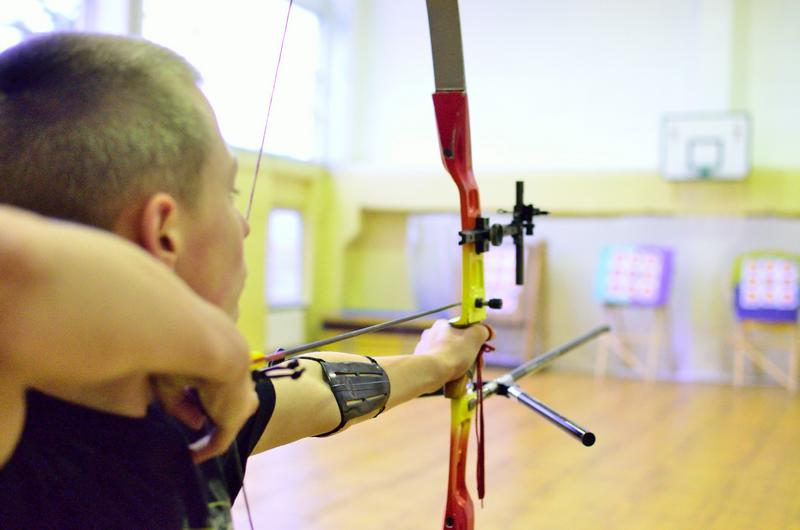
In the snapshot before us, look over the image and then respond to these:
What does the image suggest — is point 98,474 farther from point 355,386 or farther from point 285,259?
point 285,259

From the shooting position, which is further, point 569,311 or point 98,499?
point 569,311

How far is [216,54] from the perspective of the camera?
5.11 metres

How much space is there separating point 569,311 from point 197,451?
6.02 metres

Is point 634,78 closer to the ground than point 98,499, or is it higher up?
higher up

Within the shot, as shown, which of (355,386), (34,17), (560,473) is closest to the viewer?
(355,386)

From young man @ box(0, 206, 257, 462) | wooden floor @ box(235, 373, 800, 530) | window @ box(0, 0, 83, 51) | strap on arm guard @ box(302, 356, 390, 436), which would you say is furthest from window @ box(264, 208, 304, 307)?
young man @ box(0, 206, 257, 462)

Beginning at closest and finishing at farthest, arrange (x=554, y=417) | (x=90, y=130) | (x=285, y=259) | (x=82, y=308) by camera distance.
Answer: (x=82, y=308) → (x=90, y=130) → (x=554, y=417) → (x=285, y=259)

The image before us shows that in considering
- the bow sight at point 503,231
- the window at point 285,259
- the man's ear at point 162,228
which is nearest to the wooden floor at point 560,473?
the bow sight at point 503,231

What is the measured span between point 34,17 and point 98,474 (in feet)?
13.6

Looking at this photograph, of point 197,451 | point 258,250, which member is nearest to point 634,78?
point 258,250

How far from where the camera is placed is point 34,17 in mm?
4211

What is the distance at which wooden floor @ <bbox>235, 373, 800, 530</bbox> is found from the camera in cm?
244

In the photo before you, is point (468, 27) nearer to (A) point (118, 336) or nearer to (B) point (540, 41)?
(B) point (540, 41)

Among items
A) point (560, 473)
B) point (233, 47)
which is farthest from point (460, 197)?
point (233, 47)
